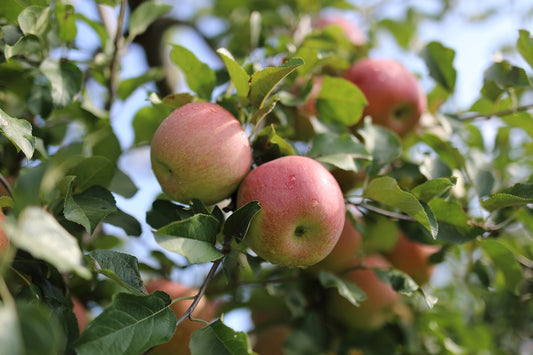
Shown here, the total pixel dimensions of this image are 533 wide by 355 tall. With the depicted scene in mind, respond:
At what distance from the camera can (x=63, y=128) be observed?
55.8 inches

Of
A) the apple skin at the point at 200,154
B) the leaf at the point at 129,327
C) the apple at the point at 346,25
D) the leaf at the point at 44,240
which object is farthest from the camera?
the apple at the point at 346,25

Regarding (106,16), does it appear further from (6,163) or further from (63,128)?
(6,163)

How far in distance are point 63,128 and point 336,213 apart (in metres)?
0.89

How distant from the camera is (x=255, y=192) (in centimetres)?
98

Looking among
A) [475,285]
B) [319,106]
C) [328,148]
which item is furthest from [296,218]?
[475,285]

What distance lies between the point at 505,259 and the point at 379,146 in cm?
44

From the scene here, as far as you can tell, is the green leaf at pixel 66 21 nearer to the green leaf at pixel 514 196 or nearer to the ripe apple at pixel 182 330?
the ripe apple at pixel 182 330

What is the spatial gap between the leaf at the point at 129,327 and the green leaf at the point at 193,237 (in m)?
0.12

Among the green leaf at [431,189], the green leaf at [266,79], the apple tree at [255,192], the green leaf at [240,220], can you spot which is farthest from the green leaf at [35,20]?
the green leaf at [431,189]

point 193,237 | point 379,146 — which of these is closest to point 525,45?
point 379,146

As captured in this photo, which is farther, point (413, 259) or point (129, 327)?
point (413, 259)

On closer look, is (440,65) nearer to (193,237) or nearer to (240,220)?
(240,220)

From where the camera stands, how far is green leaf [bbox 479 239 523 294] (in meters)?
1.24

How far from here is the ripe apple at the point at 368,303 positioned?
5.31 feet
